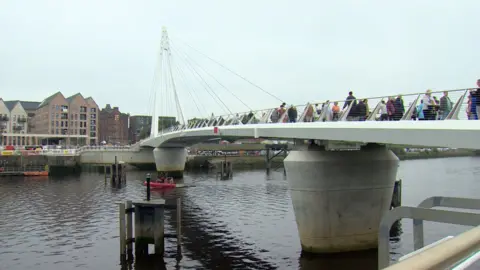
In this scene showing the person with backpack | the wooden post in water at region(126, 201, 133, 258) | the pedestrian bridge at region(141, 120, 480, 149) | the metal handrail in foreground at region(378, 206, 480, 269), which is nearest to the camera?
the metal handrail in foreground at region(378, 206, 480, 269)

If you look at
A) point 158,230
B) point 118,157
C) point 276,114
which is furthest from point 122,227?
point 118,157

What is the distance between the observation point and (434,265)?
106 inches

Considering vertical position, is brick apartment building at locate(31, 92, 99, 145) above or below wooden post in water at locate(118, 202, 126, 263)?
above

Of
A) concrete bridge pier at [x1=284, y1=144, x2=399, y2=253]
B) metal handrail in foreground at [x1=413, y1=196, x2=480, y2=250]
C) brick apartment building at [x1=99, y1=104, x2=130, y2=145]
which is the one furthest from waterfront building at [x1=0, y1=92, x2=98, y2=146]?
metal handrail in foreground at [x1=413, y1=196, x2=480, y2=250]

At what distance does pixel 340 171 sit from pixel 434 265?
48.2 ft

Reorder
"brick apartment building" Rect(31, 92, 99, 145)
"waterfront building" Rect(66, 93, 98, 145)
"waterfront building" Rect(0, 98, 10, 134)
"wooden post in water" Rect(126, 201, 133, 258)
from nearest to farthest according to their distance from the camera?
"wooden post in water" Rect(126, 201, 133, 258), "waterfront building" Rect(0, 98, 10, 134), "brick apartment building" Rect(31, 92, 99, 145), "waterfront building" Rect(66, 93, 98, 145)

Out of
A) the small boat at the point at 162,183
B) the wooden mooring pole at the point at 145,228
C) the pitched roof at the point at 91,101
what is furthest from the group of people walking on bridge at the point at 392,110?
the pitched roof at the point at 91,101

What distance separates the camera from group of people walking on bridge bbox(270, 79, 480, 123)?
37.5 feet

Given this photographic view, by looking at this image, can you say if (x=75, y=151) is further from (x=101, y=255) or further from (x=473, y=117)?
(x=473, y=117)

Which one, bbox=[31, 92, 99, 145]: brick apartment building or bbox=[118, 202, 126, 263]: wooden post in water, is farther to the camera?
bbox=[31, 92, 99, 145]: brick apartment building

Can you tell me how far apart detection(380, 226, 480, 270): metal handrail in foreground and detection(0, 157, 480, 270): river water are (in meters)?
13.3

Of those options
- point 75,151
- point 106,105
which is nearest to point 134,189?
point 75,151

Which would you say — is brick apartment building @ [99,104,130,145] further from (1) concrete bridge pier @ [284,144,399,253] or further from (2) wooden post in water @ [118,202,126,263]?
(1) concrete bridge pier @ [284,144,399,253]

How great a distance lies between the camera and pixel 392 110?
1423cm
